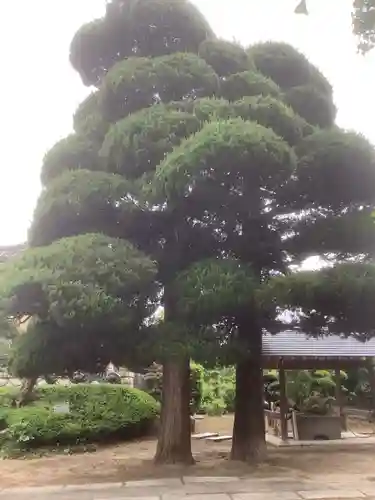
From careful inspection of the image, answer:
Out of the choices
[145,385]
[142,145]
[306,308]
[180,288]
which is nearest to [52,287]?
[180,288]

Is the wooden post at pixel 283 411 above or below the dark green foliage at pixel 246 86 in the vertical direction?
below

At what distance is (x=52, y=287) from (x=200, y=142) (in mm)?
3048

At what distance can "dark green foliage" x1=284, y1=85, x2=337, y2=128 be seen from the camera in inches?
432

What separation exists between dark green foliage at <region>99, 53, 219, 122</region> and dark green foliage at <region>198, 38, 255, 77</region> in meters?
0.47

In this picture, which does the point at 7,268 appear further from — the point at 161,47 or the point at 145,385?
the point at 145,385

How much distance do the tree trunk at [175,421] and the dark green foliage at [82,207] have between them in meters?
2.92

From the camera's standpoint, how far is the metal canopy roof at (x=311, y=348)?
13.6 metres

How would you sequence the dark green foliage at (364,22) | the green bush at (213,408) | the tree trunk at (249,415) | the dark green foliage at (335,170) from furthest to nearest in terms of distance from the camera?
the green bush at (213,408), the tree trunk at (249,415), the dark green foliage at (335,170), the dark green foliage at (364,22)

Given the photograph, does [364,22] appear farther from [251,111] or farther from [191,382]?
[191,382]

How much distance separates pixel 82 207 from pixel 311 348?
24.9 ft

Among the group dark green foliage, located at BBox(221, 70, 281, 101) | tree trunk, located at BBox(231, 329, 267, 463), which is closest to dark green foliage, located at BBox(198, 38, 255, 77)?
dark green foliage, located at BBox(221, 70, 281, 101)

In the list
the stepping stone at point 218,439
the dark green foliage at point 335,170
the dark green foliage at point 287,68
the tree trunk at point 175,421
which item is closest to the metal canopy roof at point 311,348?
the stepping stone at point 218,439

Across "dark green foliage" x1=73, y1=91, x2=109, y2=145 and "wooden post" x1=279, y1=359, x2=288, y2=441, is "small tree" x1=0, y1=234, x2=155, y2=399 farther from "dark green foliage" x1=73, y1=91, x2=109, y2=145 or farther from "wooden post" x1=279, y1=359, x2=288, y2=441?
"wooden post" x1=279, y1=359, x2=288, y2=441

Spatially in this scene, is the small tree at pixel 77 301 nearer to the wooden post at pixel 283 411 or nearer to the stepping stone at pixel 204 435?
the wooden post at pixel 283 411
